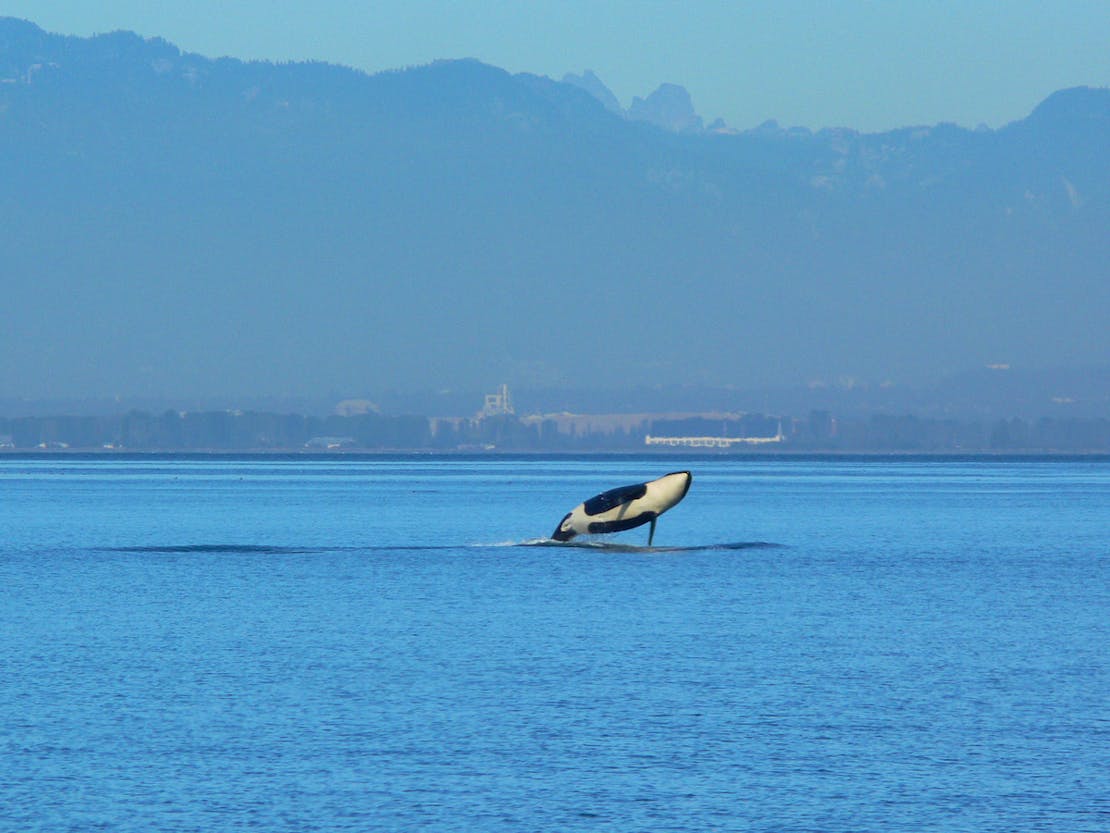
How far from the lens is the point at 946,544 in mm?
113688

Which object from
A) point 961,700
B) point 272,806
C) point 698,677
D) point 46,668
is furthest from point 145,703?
point 961,700

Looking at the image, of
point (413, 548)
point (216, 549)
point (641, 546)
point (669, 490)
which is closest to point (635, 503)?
point (669, 490)

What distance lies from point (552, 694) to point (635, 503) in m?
42.7

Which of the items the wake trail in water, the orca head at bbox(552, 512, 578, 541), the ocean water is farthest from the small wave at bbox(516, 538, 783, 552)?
the ocean water

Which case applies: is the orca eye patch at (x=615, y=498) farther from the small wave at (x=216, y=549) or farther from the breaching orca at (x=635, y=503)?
the small wave at (x=216, y=549)

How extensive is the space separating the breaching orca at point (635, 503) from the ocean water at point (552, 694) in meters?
2.32

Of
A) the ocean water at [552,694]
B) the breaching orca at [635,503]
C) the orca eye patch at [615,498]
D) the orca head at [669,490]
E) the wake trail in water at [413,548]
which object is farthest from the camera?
the wake trail in water at [413,548]

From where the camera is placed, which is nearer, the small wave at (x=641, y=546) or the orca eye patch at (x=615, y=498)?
the orca eye patch at (x=615, y=498)

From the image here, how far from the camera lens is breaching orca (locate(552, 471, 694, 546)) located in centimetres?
8681

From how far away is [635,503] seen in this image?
3445 inches

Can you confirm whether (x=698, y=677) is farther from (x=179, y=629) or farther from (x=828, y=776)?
(x=179, y=629)

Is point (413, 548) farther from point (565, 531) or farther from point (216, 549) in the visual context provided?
point (216, 549)

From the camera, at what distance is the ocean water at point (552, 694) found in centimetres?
3284

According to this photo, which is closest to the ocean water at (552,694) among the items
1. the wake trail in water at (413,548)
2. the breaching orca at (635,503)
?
the breaching orca at (635,503)
